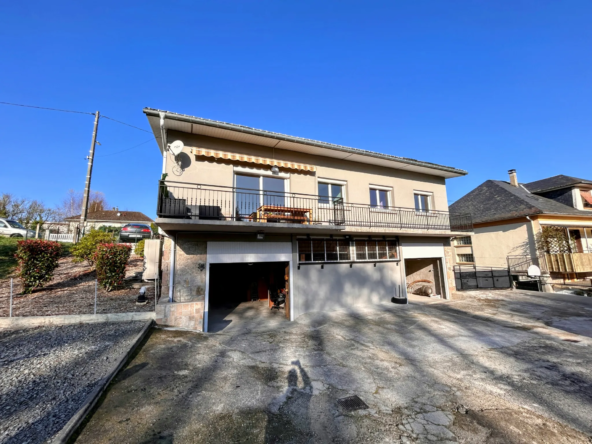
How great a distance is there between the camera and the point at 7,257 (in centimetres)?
1251

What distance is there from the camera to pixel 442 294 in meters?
13.0

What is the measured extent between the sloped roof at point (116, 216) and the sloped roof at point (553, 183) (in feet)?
156

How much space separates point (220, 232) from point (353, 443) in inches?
269

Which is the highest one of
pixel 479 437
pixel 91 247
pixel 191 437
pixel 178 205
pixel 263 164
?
pixel 263 164

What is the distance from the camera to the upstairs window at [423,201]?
13.4 m

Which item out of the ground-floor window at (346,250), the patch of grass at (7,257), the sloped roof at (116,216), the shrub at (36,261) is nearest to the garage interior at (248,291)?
the ground-floor window at (346,250)

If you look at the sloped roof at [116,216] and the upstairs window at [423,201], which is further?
the sloped roof at [116,216]

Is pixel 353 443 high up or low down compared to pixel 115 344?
down

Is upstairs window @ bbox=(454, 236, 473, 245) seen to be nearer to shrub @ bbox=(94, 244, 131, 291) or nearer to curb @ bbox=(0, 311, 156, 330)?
curb @ bbox=(0, 311, 156, 330)

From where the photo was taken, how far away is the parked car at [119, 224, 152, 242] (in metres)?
18.0

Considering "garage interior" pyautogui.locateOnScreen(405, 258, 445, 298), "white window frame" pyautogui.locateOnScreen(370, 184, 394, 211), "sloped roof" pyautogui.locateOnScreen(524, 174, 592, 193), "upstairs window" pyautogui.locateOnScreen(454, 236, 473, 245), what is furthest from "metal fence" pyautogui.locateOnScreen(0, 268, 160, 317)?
"sloped roof" pyautogui.locateOnScreen(524, 174, 592, 193)

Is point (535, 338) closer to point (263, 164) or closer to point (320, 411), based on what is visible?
point (320, 411)

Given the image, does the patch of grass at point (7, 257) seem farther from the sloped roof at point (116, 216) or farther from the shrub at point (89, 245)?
the sloped roof at point (116, 216)

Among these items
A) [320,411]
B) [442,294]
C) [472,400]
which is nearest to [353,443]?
[320,411]
